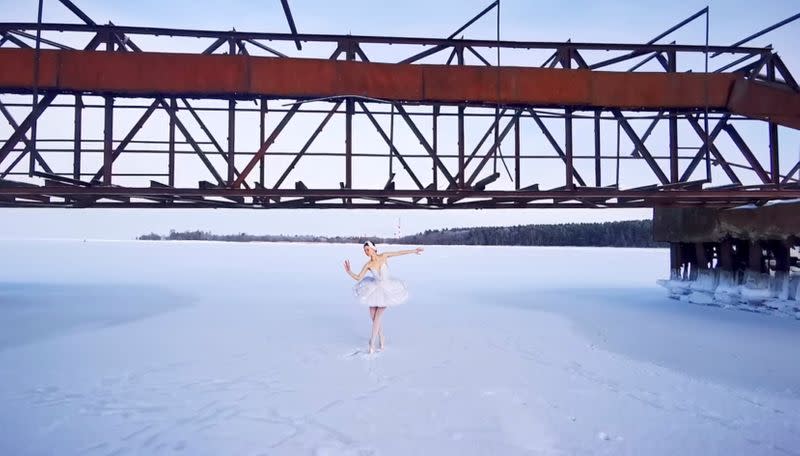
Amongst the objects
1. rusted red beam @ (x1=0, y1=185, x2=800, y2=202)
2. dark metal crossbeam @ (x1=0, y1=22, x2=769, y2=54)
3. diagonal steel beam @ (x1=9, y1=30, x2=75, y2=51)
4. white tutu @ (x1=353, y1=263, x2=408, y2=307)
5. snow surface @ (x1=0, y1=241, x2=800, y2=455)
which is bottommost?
snow surface @ (x1=0, y1=241, x2=800, y2=455)

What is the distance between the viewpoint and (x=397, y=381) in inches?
223

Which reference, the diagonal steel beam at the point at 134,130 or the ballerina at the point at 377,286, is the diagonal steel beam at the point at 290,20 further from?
the ballerina at the point at 377,286

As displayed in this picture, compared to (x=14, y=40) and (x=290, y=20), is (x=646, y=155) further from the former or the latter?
(x=14, y=40)

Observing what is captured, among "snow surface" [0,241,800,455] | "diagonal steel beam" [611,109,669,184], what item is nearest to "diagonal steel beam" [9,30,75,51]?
"snow surface" [0,241,800,455]

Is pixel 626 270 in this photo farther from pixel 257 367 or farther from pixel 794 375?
pixel 257 367

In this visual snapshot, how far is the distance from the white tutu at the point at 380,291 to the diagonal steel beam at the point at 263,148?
130 inches

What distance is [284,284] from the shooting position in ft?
56.1

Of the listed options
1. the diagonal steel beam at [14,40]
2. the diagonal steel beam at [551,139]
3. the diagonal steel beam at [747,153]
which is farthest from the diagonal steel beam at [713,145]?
the diagonal steel beam at [14,40]

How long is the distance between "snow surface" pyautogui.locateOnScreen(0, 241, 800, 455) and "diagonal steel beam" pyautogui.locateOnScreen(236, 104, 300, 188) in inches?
116

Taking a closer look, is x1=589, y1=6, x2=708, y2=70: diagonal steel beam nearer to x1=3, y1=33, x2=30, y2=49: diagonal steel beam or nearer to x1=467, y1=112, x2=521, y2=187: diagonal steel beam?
x1=467, y1=112, x2=521, y2=187: diagonal steel beam

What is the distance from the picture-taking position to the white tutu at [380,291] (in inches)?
259

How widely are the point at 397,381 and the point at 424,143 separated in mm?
4651

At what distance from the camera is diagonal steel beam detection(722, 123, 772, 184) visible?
9.16 metres

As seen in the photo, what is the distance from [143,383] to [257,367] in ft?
4.61
